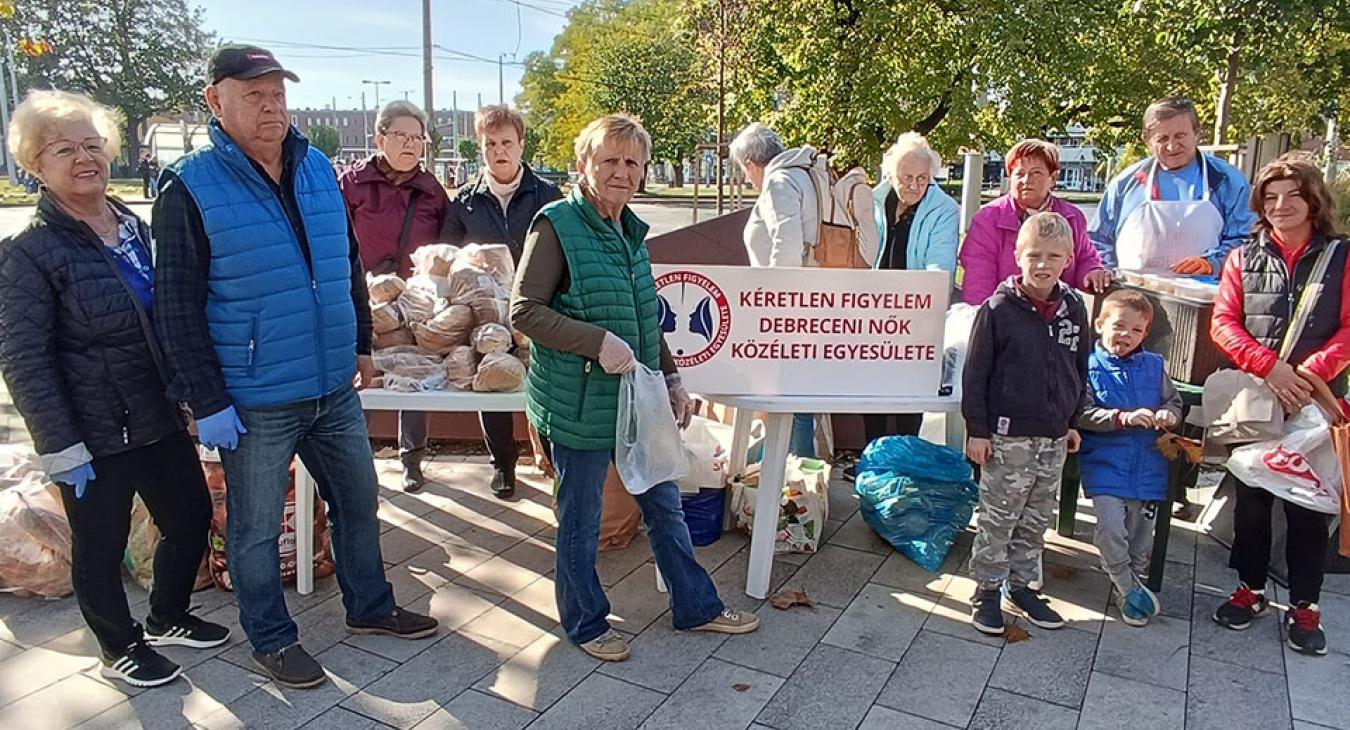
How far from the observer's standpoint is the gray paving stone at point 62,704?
265 cm

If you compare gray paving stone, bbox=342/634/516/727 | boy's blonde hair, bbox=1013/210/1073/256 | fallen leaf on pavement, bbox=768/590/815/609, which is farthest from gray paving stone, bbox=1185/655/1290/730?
gray paving stone, bbox=342/634/516/727

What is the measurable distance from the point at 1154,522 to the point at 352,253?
2990 millimetres

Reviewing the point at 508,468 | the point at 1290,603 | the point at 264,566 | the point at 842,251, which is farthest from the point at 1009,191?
the point at 264,566

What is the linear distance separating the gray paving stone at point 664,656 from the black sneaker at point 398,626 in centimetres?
66

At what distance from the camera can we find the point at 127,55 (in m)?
59.4

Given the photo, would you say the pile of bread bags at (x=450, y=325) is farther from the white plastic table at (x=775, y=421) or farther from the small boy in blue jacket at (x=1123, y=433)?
the small boy in blue jacket at (x=1123, y=433)

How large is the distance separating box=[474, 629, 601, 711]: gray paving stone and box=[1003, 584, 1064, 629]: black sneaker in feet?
5.04

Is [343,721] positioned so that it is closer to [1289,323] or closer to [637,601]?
[637,601]

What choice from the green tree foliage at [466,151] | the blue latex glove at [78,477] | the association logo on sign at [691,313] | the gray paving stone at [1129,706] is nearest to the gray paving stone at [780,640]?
the gray paving stone at [1129,706]

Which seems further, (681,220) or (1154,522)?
(681,220)

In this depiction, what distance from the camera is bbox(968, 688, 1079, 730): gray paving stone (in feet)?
8.75

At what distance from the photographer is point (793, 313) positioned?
338 cm

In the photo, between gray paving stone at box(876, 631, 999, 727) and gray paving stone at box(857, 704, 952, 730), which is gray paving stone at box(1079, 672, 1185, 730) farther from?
gray paving stone at box(857, 704, 952, 730)

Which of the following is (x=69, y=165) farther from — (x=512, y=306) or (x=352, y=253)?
(x=512, y=306)
